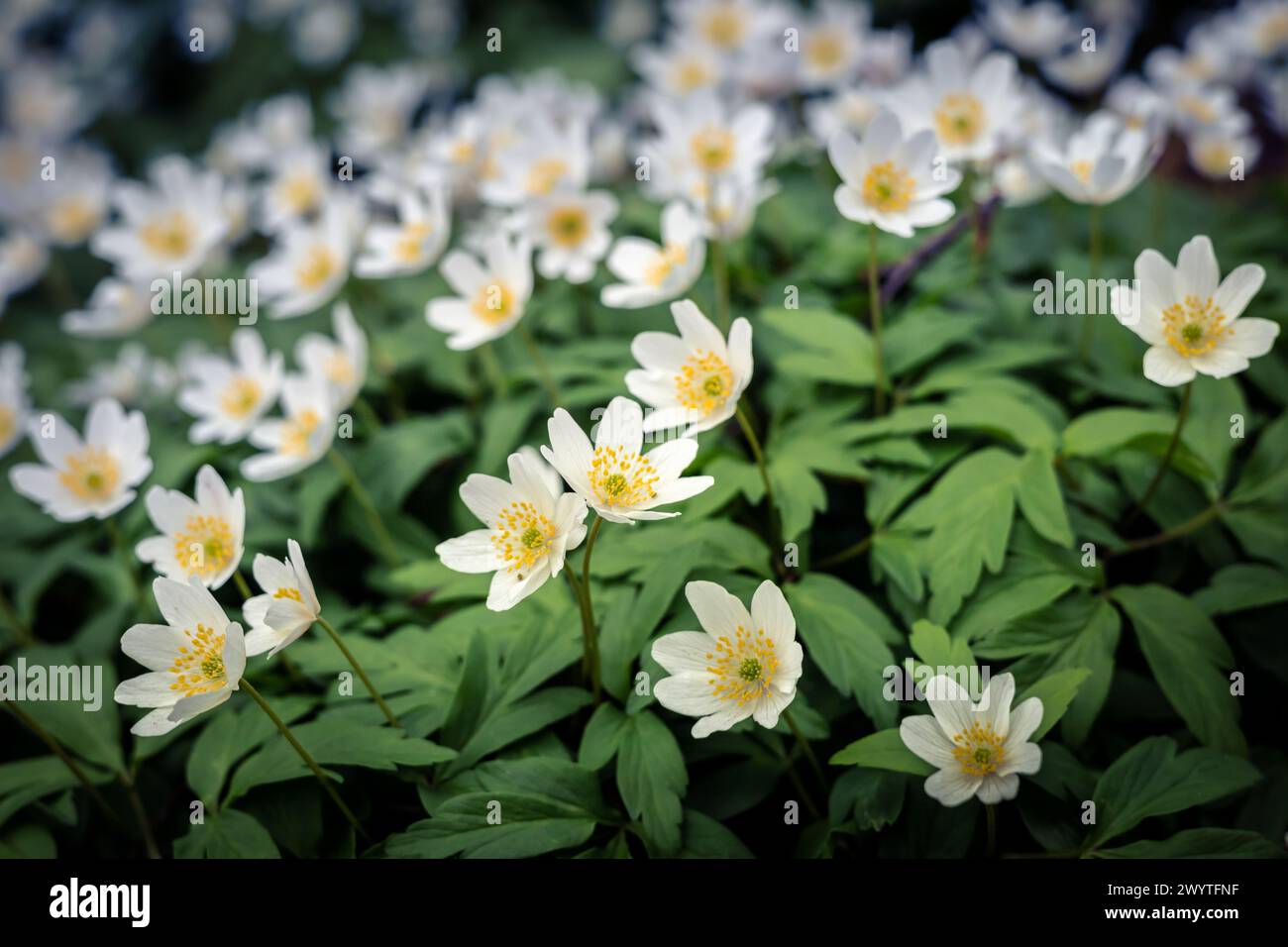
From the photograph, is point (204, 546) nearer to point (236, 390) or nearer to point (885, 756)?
point (236, 390)

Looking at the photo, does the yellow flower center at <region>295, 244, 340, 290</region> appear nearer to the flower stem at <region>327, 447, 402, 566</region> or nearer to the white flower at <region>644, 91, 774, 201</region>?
the flower stem at <region>327, 447, 402, 566</region>

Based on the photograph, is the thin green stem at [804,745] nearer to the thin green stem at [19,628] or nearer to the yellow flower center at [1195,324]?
the yellow flower center at [1195,324]

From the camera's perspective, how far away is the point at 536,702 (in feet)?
6.09

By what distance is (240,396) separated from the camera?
252 cm

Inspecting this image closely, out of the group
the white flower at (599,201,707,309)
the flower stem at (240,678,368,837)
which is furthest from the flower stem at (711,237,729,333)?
the flower stem at (240,678,368,837)

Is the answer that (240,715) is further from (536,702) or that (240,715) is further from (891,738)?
(891,738)

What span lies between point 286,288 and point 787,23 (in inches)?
83.7

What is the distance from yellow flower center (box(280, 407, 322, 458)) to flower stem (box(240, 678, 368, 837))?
28.5 inches

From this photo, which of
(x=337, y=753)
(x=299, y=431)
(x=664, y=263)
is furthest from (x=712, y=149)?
(x=337, y=753)

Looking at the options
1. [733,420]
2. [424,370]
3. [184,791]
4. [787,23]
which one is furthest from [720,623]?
[787,23]

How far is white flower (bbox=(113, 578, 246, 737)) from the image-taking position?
61.7 inches

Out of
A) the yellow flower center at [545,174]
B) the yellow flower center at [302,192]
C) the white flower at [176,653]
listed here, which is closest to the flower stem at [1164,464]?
→ the yellow flower center at [545,174]

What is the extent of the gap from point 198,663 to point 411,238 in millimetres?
1436
